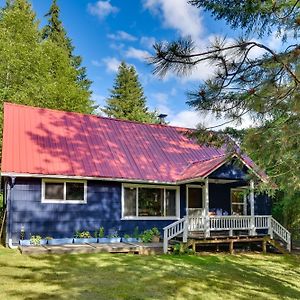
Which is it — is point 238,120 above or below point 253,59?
below

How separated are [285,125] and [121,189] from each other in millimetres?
9589

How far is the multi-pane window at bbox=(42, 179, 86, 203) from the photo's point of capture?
1318 centimetres

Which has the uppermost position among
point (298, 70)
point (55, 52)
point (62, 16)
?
point (62, 16)

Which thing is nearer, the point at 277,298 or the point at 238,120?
the point at 238,120

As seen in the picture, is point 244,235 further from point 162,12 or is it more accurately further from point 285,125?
point 162,12

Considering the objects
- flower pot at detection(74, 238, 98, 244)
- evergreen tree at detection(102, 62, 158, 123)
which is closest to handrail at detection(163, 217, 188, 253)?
flower pot at detection(74, 238, 98, 244)

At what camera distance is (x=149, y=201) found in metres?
15.2

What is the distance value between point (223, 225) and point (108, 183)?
15.3 ft

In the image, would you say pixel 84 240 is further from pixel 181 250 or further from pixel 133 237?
pixel 181 250

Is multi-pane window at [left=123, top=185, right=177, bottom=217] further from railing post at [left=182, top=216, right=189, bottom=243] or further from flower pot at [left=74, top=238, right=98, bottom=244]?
railing post at [left=182, top=216, right=189, bottom=243]

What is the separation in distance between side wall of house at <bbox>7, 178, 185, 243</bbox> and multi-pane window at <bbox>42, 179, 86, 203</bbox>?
178mm

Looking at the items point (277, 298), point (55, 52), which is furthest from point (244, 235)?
point (55, 52)

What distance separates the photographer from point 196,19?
16.7ft

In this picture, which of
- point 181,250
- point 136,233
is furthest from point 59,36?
point 181,250
